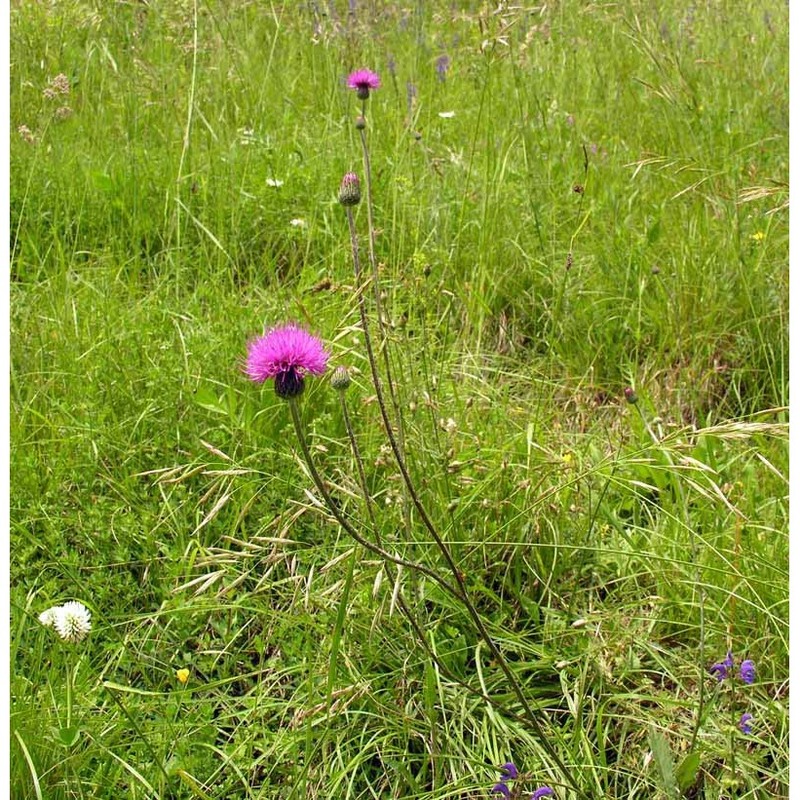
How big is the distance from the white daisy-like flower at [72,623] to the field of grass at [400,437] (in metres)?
0.03

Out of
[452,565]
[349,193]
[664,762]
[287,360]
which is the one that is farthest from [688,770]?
[349,193]

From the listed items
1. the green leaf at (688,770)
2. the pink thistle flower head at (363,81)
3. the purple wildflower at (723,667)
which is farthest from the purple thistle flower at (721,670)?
the pink thistle flower head at (363,81)

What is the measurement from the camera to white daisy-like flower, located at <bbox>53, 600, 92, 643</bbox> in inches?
50.6

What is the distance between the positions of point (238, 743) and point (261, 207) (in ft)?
5.29

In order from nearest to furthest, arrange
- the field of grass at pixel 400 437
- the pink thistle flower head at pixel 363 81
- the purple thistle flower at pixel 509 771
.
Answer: the purple thistle flower at pixel 509 771 < the field of grass at pixel 400 437 < the pink thistle flower head at pixel 363 81

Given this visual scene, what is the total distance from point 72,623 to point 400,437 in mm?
562

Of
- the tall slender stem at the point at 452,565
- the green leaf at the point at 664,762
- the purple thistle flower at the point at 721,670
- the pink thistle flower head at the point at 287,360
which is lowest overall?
the purple thistle flower at the point at 721,670

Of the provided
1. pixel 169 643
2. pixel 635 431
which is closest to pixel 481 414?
pixel 635 431

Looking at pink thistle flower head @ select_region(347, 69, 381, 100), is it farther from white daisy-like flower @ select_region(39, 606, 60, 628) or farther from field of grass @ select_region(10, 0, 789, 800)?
white daisy-like flower @ select_region(39, 606, 60, 628)

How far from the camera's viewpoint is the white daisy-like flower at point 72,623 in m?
1.29

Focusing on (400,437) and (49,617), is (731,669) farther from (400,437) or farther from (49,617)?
(49,617)

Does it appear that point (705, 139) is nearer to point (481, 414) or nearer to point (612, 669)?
point (481, 414)

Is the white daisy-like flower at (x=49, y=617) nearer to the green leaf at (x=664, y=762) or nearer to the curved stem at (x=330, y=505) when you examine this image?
the curved stem at (x=330, y=505)

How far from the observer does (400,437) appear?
125 cm
